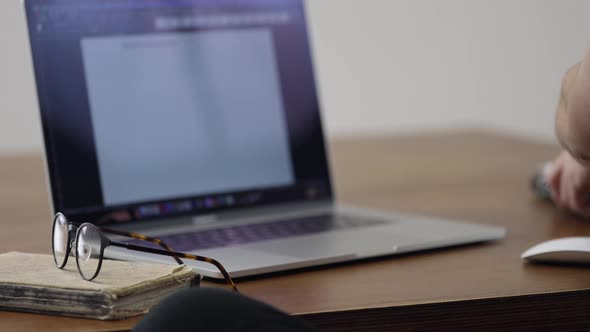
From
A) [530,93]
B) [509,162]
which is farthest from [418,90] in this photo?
[509,162]

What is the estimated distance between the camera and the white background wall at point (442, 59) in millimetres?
4070

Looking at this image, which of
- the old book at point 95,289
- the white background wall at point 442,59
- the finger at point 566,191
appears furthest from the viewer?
the white background wall at point 442,59

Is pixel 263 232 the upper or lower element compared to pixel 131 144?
lower

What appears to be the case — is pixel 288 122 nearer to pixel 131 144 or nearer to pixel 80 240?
pixel 131 144

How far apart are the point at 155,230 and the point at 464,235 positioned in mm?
383

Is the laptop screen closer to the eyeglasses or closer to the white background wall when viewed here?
the eyeglasses

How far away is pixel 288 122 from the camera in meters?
1.38

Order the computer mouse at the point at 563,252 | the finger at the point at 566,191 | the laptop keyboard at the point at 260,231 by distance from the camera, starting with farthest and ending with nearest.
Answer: the finger at the point at 566,191 < the laptop keyboard at the point at 260,231 < the computer mouse at the point at 563,252

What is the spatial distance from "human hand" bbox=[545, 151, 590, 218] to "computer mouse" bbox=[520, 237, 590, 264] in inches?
9.5

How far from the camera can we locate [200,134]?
130 centimetres

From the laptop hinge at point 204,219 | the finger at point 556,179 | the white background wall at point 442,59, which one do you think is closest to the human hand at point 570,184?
the finger at point 556,179

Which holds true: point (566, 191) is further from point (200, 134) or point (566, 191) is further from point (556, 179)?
point (200, 134)

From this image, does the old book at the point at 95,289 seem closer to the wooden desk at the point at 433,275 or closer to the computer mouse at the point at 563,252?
the wooden desk at the point at 433,275

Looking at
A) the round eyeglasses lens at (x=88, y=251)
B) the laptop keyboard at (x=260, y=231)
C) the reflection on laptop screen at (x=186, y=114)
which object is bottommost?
→ the laptop keyboard at (x=260, y=231)
